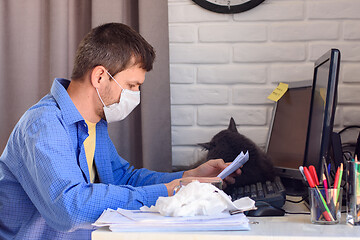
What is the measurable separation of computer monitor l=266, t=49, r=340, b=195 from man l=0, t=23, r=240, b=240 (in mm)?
277

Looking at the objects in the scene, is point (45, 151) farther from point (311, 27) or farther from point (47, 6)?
point (311, 27)

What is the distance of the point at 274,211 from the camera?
1.10 metres

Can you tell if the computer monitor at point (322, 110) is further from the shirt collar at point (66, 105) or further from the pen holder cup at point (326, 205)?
the shirt collar at point (66, 105)

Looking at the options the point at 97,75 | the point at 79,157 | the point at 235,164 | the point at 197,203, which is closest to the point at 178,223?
the point at 197,203

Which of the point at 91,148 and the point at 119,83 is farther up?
the point at 119,83

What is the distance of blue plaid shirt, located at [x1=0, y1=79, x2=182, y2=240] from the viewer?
1101mm

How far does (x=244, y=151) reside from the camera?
1.48m

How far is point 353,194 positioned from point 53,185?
651 millimetres

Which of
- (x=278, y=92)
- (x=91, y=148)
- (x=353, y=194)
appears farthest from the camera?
(x=278, y=92)

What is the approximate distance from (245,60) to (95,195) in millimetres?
974

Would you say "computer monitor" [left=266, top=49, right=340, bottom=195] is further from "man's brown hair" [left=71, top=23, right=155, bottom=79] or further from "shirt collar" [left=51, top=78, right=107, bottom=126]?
"shirt collar" [left=51, top=78, right=107, bottom=126]

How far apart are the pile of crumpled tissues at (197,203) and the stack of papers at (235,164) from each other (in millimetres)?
281

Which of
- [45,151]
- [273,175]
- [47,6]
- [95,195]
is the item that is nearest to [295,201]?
[273,175]

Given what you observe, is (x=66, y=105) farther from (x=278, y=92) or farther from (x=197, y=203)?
(x=278, y=92)
